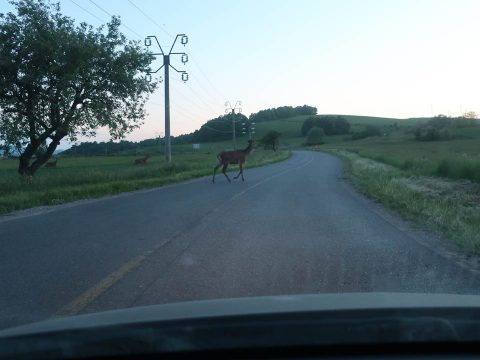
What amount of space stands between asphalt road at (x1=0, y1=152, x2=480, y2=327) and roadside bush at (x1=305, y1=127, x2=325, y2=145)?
151959 mm

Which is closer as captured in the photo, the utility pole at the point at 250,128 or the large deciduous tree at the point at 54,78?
the large deciduous tree at the point at 54,78

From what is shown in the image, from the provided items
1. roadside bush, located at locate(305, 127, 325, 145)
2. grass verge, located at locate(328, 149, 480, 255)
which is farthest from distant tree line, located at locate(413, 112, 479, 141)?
grass verge, located at locate(328, 149, 480, 255)

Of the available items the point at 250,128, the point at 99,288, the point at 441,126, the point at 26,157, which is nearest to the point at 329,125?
the point at 441,126

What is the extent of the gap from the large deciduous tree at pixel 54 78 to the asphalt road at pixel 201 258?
12.0 m

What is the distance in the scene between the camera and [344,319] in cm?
320

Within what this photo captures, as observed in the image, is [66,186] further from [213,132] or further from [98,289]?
[213,132]

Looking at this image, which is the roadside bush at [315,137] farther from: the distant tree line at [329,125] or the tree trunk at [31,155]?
the tree trunk at [31,155]

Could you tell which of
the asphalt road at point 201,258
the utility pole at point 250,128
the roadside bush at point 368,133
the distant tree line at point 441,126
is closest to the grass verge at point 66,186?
the asphalt road at point 201,258

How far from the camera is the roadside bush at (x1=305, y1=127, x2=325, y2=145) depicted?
546 feet

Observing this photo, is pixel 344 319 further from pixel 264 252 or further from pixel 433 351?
pixel 264 252

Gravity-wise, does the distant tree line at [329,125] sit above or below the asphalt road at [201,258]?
above

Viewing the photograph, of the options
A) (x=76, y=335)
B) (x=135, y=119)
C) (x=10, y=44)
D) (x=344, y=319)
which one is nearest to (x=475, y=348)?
(x=344, y=319)

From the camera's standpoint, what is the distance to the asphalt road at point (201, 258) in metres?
6.86

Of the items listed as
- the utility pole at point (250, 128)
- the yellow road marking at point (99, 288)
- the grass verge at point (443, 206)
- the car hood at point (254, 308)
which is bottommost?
the grass verge at point (443, 206)
